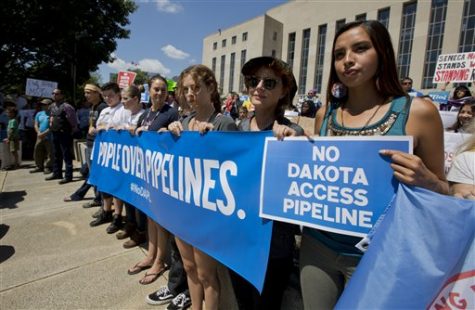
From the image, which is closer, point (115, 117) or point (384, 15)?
point (115, 117)

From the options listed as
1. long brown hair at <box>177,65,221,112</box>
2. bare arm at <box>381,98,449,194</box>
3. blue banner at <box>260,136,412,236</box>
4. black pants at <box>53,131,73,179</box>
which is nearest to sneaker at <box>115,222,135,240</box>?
long brown hair at <box>177,65,221,112</box>

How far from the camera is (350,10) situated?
1283 inches

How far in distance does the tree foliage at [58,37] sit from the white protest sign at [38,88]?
586cm

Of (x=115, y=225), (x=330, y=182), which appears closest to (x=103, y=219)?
(x=115, y=225)

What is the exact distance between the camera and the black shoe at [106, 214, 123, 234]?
3.86 m

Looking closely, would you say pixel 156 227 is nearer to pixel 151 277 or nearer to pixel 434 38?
pixel 151 277

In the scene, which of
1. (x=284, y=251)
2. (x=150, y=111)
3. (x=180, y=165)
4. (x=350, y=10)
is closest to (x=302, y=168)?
(x=284, y=251)

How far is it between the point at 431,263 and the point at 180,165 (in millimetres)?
1599

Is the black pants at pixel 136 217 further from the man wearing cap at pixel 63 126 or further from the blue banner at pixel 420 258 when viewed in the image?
the man wearing cap at pixel 63 126

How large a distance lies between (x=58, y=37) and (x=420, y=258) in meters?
21.7

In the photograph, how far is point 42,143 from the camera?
7.76m

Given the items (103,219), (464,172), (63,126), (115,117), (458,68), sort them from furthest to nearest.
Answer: (458,68)
(63,126)
(103,219)
(115,117)
(464,172)

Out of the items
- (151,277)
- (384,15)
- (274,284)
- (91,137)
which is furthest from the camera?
(384,15)

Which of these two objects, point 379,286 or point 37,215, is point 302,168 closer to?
point 379,286
